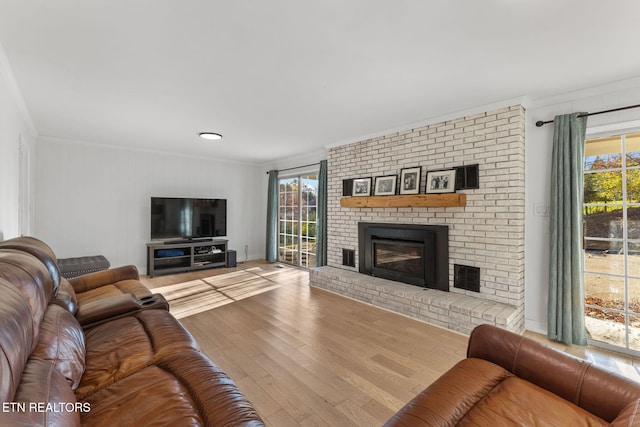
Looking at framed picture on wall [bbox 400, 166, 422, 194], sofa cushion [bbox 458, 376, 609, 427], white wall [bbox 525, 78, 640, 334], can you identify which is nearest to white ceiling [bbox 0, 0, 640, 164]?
white wall [bbox 525, 78, 640, 334]

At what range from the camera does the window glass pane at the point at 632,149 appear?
8.43 ft

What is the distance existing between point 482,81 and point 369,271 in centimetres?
275

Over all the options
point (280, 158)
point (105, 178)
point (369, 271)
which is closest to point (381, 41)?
point (369, 271)

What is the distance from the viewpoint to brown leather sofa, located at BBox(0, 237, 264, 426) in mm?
834

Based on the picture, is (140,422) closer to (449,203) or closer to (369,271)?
(449,203)

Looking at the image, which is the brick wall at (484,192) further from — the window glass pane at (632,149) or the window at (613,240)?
the window glass pane at (632,149)

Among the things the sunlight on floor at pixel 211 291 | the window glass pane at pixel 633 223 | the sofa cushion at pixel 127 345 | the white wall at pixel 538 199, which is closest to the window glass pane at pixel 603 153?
the white wall at pixel 538 199

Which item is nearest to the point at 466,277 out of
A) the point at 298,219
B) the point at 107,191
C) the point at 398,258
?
the point at 398,258

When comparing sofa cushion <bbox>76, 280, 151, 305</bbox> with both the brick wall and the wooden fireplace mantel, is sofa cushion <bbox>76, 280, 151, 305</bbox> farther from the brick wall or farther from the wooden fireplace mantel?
the brick wall

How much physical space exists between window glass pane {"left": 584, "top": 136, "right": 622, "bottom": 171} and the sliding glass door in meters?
3.96

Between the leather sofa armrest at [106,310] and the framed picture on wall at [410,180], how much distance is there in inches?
125

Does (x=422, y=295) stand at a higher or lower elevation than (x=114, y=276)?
lower

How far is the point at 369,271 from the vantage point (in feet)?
14.0

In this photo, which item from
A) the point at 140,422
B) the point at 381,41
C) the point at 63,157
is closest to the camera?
the point at 140,422
